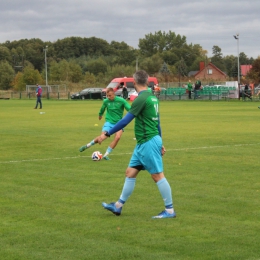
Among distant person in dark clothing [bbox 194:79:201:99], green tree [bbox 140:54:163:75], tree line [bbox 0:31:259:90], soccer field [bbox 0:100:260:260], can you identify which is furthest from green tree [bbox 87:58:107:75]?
soccer field [bbox 0:100:260:260]

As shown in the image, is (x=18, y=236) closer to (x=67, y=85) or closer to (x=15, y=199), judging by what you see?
(x=15, y=199)

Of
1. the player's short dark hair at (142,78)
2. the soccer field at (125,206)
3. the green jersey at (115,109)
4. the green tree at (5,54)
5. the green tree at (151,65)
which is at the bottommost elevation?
the soccer field at (125,206)

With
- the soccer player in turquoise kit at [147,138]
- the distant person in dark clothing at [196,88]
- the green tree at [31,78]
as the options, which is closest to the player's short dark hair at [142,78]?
the soccer player in turquoise kit at [147,138]

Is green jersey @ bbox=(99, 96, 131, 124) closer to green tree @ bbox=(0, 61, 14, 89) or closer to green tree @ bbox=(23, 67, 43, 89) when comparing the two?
green tree @ bbox=(23, 67, 43, 89)

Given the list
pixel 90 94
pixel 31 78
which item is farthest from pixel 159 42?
pixel 90 94

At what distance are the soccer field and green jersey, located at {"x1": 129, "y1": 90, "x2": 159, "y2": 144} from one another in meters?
1.17

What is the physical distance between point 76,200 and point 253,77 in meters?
89.5

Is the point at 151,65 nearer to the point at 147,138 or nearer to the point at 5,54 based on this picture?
the point at 5,54

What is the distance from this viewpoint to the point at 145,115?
28.7 feet

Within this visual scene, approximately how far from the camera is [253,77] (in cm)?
9706

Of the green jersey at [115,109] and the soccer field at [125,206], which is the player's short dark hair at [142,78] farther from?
the green jersey at [115,109]

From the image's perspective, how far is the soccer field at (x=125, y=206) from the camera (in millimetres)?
7242

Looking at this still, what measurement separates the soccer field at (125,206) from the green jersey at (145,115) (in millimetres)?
1174

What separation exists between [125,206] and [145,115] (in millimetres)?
1735
